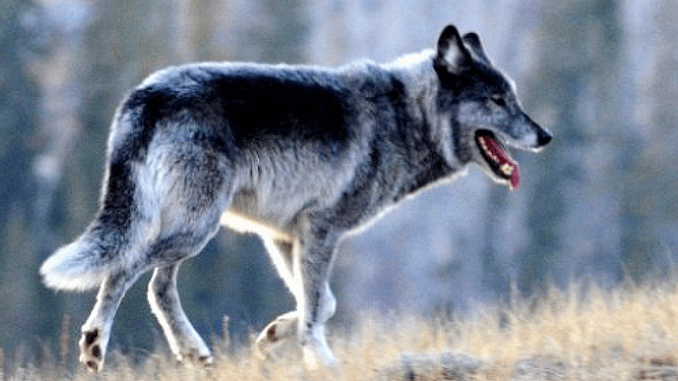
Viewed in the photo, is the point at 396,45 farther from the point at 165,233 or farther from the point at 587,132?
the point at 165,233

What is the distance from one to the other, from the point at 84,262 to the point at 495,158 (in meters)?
2.86

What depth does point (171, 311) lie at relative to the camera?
8.53 meters

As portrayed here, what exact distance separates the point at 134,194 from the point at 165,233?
0.28 metres

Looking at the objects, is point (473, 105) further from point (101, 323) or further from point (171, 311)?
point (101, 323)

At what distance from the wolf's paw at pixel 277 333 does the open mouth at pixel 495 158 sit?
161 centimetres

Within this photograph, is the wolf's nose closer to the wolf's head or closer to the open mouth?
the wolf's head

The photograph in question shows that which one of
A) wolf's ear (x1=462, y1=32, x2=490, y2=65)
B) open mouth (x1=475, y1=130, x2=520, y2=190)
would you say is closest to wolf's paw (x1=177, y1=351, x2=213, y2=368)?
open mouth (x1=475, y1=130, x2=520, y2=190)

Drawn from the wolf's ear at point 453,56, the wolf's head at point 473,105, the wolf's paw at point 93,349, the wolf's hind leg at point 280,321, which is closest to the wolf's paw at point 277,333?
the wolf's hind leg at point 280,321

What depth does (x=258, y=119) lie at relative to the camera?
326 inches

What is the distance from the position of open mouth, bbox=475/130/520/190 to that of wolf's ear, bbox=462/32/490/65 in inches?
18.6

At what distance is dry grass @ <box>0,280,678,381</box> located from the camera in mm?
7066

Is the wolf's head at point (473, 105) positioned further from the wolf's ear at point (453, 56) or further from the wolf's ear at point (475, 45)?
the wolf's ear at point (475, 45)

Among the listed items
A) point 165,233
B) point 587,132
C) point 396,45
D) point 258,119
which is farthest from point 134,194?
point 587,132

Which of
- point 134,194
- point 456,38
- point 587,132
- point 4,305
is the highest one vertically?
point 587,132
